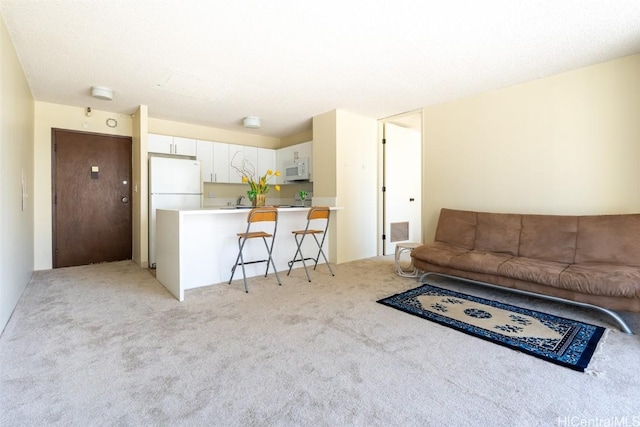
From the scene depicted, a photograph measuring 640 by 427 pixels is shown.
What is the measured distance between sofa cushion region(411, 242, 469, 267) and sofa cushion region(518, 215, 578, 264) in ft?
1.99

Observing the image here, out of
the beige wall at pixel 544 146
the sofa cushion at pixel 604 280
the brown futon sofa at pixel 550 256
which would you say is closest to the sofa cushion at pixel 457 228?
the brown futon sofa at pixel 550 256

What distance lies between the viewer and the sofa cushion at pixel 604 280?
221 centimetres

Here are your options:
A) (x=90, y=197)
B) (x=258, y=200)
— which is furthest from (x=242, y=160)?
(x=90, y=197)

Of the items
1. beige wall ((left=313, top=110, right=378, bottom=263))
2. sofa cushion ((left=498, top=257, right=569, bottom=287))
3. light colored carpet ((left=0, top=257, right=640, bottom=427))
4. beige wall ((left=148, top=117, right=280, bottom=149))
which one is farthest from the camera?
beige wall ((left=148, top=117, right=280, bottom=149))

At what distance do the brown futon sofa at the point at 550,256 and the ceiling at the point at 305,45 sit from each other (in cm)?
159

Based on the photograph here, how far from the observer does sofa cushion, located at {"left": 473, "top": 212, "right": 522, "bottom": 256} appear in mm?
3225

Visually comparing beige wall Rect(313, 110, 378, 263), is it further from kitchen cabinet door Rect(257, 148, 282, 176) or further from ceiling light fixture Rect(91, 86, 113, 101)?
ceiling light fixture Rect(91, 86, 113, 101)

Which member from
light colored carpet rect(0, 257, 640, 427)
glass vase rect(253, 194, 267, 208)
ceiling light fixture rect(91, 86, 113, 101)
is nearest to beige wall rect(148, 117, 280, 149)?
ceiling light fixture rect(91, 86, 113, 101)

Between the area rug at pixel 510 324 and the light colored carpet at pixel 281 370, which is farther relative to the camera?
the area rug at pixel 510 324

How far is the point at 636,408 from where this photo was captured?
1406 mm

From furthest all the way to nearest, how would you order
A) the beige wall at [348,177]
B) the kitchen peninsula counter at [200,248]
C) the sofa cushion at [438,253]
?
the beige wall at [348,177] → the sofa cushion at [438,253] → the kitchen peninsula counter at [200,248]

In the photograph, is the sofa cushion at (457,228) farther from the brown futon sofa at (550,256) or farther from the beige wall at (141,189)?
the beige wall at (141,189)

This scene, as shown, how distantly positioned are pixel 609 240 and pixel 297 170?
4.19 m

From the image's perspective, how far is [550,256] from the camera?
295 cm
